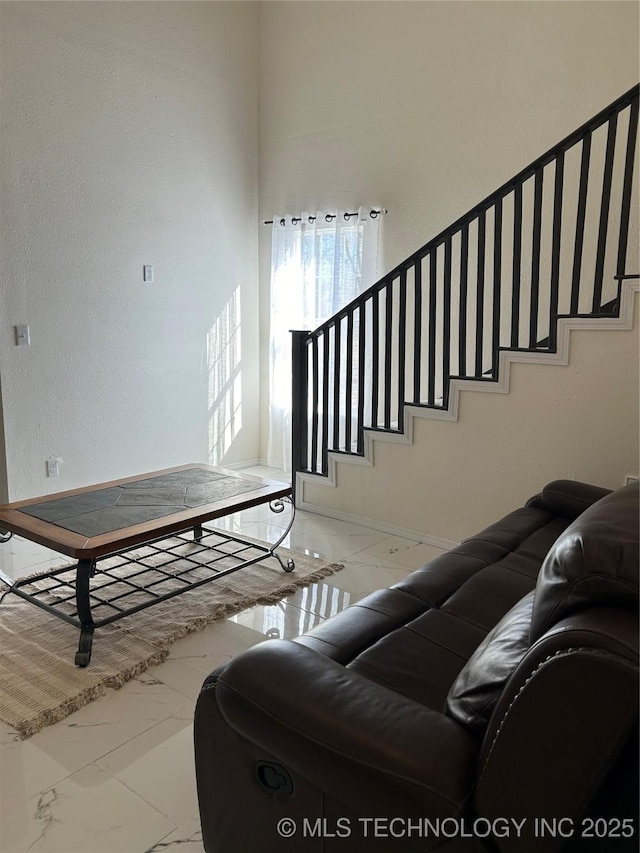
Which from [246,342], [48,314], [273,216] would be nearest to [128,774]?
[48,314]

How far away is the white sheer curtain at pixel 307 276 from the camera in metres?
5.05

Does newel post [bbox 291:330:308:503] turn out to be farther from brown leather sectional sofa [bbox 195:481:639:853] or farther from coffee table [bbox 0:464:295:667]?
brown leather sectional sofa [bbox 195:481:639:853]

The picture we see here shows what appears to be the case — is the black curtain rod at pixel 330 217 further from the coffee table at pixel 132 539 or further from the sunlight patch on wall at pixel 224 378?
the coffee table at pixel 132 539

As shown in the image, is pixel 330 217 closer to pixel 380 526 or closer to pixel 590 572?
pixel 380 526

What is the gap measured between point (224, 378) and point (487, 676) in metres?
4.57

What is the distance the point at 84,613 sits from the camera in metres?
2.61

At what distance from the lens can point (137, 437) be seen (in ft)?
16.2

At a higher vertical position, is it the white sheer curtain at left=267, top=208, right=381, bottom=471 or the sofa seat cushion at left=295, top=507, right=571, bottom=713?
the white sheer curtain at left=267, top=208, right=381, bottom=471

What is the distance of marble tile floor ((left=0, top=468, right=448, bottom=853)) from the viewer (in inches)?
69.9

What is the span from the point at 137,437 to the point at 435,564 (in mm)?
3107

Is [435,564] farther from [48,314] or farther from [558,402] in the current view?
[48,314]

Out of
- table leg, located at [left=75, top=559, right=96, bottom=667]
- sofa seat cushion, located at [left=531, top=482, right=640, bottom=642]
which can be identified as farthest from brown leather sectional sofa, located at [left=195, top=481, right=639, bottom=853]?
table leg, located at [left=75, top=559, right=96, bottom=667]

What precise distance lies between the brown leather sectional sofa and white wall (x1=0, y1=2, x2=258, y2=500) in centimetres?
329

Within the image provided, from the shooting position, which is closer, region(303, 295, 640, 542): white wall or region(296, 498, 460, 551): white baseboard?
region(303, 295, 640, 542): white wall
